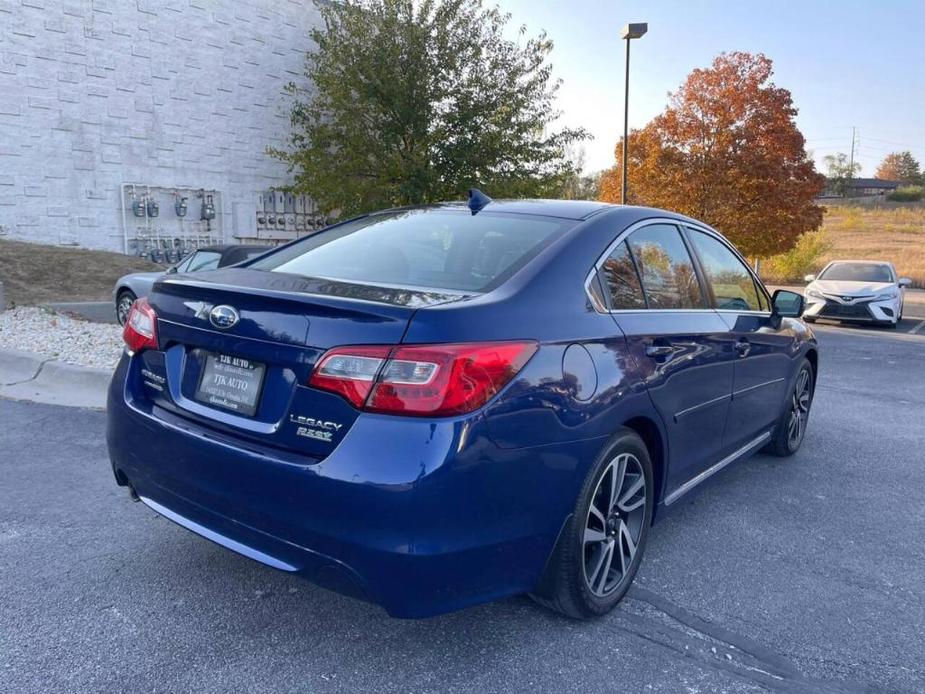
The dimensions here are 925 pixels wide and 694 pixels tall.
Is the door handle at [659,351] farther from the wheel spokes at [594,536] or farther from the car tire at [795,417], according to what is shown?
the car tire at [795,417]

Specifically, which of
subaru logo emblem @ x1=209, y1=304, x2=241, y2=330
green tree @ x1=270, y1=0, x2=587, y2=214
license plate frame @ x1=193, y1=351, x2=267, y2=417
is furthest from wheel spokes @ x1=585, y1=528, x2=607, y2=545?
green tree @ x1=270, y1=0, x2=587, y2=214

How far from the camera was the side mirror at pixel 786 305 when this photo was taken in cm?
455

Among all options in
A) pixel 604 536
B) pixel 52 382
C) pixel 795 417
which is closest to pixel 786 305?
pixel 795 417

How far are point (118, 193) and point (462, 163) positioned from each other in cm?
728

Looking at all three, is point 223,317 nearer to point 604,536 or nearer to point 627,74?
point 604,536

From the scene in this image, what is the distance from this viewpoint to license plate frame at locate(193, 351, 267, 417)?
2.38 m

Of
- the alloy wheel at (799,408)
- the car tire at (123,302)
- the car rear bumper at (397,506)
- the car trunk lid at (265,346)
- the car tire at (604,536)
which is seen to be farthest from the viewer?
the car tire at (123,302)

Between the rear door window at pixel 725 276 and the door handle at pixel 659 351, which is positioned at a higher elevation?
the rear door window at pixel 725 276

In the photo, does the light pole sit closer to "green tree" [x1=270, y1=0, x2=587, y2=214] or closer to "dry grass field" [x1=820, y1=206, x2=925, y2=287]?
"green tree" [x1=270, y1=0, x2=587, y2=214]

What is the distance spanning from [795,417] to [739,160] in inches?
525

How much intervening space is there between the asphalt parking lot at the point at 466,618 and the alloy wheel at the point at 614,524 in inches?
7.3

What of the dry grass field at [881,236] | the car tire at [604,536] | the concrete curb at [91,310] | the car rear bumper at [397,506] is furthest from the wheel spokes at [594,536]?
the dry grass field at [881,236]

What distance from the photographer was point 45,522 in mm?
3574

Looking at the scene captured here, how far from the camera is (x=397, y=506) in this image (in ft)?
6.89
